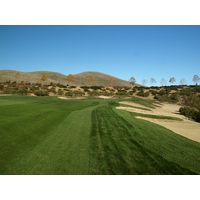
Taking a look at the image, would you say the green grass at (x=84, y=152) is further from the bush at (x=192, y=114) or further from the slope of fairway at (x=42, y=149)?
the bush at (x=192, y=114)

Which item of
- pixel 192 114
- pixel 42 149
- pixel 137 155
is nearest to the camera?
pixel 42 149

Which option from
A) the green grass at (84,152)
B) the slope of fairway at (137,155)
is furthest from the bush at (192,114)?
the slope of fairway at (137,155)

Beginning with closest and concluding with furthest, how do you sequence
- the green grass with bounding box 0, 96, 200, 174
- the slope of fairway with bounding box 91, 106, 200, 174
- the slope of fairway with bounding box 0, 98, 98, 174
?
the slope of fairway with bounding box 0, 98, 98, 174 → the green grass with bounding box 0, 96, 200, 174 → the slope of fairway with bounding box 91, 106, 200, 174

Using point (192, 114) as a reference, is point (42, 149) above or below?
above

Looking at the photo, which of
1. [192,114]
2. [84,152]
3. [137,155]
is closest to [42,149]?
[84,152]

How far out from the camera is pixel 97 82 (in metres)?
181

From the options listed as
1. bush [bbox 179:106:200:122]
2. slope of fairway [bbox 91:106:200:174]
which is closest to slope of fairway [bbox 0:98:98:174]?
slope of fairway [bbox 91:106:200:174]

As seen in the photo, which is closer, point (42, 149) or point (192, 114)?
point (42, 149)

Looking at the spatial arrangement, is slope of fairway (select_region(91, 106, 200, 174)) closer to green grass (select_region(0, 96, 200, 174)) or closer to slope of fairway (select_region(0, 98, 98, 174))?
green grass (select_region(0, 96, 200, 174))

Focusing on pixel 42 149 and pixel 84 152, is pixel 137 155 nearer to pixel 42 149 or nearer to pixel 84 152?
pixel 84 152

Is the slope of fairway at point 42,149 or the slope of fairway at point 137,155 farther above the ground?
the slope of fairway at point 42,149
